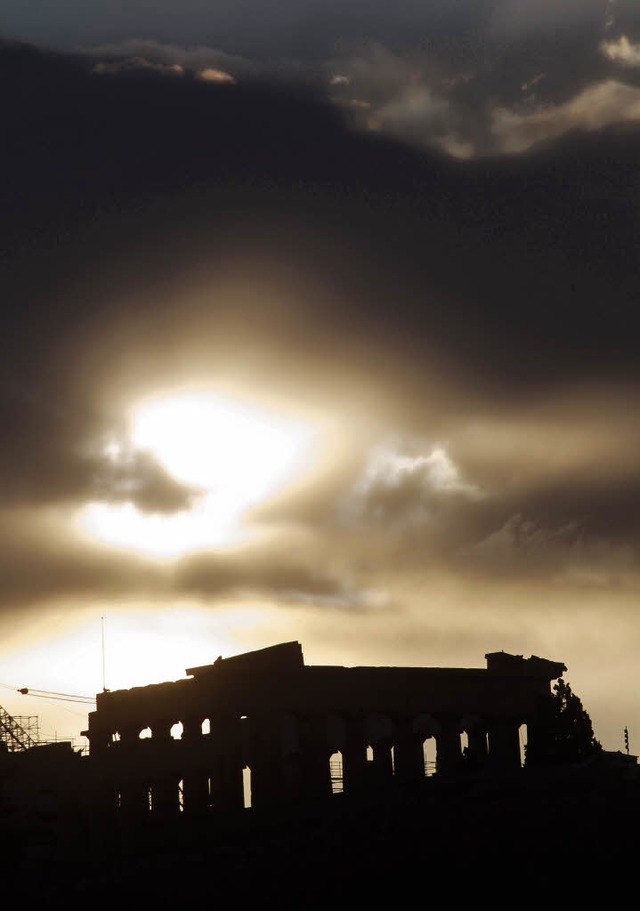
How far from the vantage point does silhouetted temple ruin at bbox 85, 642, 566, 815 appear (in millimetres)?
79500

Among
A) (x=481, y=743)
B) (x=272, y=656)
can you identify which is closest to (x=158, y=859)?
(x=272, y=656)

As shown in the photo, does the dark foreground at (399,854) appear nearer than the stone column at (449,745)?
Yes

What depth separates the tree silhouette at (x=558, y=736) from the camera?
8619cm

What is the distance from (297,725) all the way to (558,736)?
13.9 m

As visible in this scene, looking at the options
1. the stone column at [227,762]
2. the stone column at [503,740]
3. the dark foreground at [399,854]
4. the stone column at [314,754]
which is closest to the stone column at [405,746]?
the stone column at [314,754]

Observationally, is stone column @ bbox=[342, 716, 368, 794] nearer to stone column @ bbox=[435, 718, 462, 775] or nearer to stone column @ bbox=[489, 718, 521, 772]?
stone column @ bbox=[435, 718, 462, 775]

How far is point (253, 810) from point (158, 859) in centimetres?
744

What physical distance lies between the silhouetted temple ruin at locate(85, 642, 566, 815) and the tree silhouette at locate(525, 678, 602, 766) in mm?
517

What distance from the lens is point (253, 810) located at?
69500mm

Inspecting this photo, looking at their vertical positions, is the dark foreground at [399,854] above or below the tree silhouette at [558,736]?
below

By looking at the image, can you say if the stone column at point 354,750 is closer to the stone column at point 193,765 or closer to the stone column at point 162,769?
the stone column at point 193,765

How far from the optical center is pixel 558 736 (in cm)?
8750

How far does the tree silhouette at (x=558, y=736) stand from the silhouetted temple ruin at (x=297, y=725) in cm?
52

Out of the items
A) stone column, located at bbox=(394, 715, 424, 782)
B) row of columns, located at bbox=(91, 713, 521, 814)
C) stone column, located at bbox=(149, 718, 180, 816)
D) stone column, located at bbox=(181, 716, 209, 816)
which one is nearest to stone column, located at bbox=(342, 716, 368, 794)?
row of columns, located at bbox=(91, 713, 521, 814)
